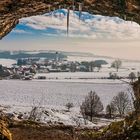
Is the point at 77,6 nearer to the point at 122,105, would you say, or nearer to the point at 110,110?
the point at 110,110

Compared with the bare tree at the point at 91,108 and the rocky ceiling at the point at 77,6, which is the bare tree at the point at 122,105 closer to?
the bare tree at the point at 91,108

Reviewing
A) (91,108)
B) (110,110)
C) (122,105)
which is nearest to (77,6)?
(91,108)

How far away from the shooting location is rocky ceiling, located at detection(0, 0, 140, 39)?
1535cm

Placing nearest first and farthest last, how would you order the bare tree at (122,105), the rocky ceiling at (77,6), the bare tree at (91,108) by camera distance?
1. the rocky ceiling at (77,6)
2. the bare tree at (91,108)
3. the bare tree at (122,105)

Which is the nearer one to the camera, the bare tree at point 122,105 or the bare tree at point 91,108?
the bare tree at point 91,108

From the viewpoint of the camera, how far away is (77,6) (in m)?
17.8

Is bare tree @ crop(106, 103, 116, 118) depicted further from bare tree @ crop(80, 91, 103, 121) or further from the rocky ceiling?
Answer: the rocky ceiling

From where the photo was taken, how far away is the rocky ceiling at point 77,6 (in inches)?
604

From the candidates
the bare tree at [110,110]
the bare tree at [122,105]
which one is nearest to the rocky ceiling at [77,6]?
the bare tree at [122,105]

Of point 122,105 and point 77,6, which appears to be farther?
point 122,105

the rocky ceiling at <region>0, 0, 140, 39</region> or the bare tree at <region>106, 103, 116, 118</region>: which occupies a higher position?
the rocky ceiling at <region>0, 0, 140, 39</region>

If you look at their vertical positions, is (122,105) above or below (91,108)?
above

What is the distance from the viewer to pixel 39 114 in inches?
3248

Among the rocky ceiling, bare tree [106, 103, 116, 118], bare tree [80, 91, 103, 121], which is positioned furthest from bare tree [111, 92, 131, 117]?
the rocky ceiling
